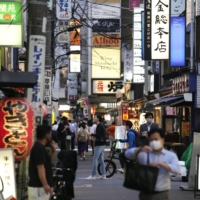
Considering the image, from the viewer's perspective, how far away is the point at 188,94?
2770cm

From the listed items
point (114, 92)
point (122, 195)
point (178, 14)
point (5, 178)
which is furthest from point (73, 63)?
point (5, 178)

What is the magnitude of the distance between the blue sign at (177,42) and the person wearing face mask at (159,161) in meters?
19.4

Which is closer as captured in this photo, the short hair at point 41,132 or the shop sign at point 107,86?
the short hair at point 41,132

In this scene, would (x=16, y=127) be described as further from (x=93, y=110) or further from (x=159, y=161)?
(x=93, y=110)

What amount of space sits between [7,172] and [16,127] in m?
1.08

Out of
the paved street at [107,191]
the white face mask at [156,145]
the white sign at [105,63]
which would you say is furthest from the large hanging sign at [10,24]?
the white sign at [105,63]

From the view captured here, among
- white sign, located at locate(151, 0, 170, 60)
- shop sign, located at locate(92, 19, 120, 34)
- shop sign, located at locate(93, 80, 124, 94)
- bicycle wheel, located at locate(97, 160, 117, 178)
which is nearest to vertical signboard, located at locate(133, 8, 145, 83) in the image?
white sign, located at locate(151, 0, 170, 60)

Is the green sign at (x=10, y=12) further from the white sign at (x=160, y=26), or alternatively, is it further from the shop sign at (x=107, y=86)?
the shop sign at (x=107, y=86)

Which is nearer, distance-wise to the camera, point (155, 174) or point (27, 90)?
point (155, 174)

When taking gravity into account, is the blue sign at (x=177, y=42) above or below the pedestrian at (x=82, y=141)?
above

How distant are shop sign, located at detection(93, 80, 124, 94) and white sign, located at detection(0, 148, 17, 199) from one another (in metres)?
48.5

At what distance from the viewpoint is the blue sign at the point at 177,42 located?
27984 millimetres

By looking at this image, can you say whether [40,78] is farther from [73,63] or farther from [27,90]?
[73,63]

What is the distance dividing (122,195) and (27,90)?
15.6 feet
